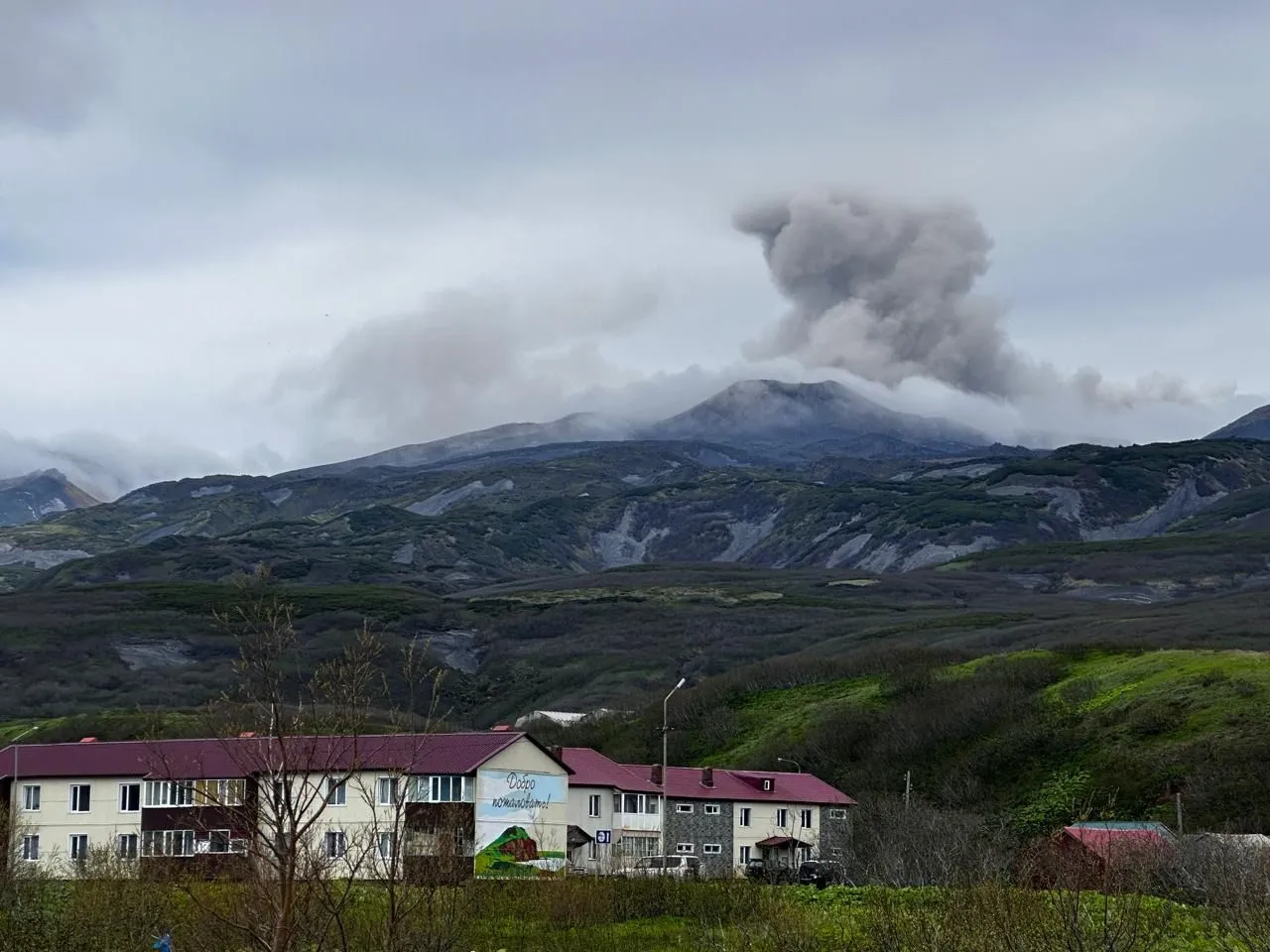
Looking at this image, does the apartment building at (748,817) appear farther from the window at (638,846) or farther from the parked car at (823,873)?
the parked car at (823,873)

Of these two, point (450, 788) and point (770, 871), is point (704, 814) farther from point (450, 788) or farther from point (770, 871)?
point (450, 788)

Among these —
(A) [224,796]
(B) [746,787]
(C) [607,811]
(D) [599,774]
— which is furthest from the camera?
(B) [746,787]

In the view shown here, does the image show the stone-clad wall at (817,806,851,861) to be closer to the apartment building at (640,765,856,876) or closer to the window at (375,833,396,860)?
the apartment building at (640,765,856,876)

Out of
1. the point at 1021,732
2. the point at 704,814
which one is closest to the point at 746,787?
the point at 704,814

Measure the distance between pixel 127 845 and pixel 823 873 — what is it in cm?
3534

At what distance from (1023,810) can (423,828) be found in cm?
5313

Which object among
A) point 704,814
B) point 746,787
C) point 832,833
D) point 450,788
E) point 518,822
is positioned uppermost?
point 450,788

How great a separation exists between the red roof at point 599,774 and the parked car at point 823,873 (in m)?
10.8

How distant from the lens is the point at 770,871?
8900 cm

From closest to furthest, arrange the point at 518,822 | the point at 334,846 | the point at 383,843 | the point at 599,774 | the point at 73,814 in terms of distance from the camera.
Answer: the point at 334,846, the point at 383,843, the point at 518,822, the point at 73,814, the point at 599,774

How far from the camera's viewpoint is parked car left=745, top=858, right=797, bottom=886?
257 ft

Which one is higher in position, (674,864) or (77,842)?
(77,842)

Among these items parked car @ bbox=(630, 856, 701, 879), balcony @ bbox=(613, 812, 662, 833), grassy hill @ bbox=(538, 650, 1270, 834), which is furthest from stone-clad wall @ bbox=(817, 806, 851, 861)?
grassy hill @ bbox=(538, 650, 1270, 834)

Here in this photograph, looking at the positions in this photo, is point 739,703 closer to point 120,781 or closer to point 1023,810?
point 1023,810
